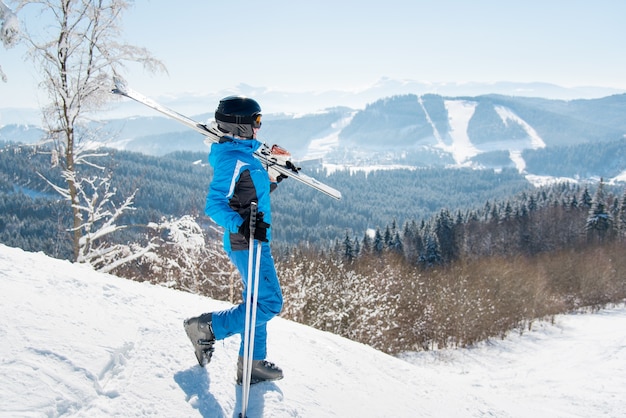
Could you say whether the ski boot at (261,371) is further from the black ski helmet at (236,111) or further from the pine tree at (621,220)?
the pine tree at (621,220)

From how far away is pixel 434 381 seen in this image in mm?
6125

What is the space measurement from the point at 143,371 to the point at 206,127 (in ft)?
7.48

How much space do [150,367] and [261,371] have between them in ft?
3.36

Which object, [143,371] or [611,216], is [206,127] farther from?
[611,216]

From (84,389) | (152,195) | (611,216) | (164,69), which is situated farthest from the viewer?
(152,195)

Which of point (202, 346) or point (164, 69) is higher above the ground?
point (164, 69)

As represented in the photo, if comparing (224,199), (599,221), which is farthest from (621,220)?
(224,199)

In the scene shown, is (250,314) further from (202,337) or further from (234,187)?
(234,187)

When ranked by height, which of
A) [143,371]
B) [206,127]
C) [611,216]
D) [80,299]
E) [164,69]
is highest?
[164,69]

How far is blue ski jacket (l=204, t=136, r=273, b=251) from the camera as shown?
349 centimetres

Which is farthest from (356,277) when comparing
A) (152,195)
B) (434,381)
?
(152,195)

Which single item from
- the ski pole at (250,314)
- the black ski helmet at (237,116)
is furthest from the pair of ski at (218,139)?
the ski pole at (250,314)

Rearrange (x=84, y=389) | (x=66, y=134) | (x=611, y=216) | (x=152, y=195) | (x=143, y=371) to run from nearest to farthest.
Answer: (x=84, y=389)
(x=143, y=371)
(x=66, y=134)
(x=611, y=216)
(x=152, y=195)

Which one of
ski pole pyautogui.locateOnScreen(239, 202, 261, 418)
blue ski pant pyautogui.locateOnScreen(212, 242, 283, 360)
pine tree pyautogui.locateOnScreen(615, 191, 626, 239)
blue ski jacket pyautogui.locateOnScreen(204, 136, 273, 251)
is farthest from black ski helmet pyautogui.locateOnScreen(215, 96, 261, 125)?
pine tree pyautogui.locateOnScreen(615, 191, 626, 239)
